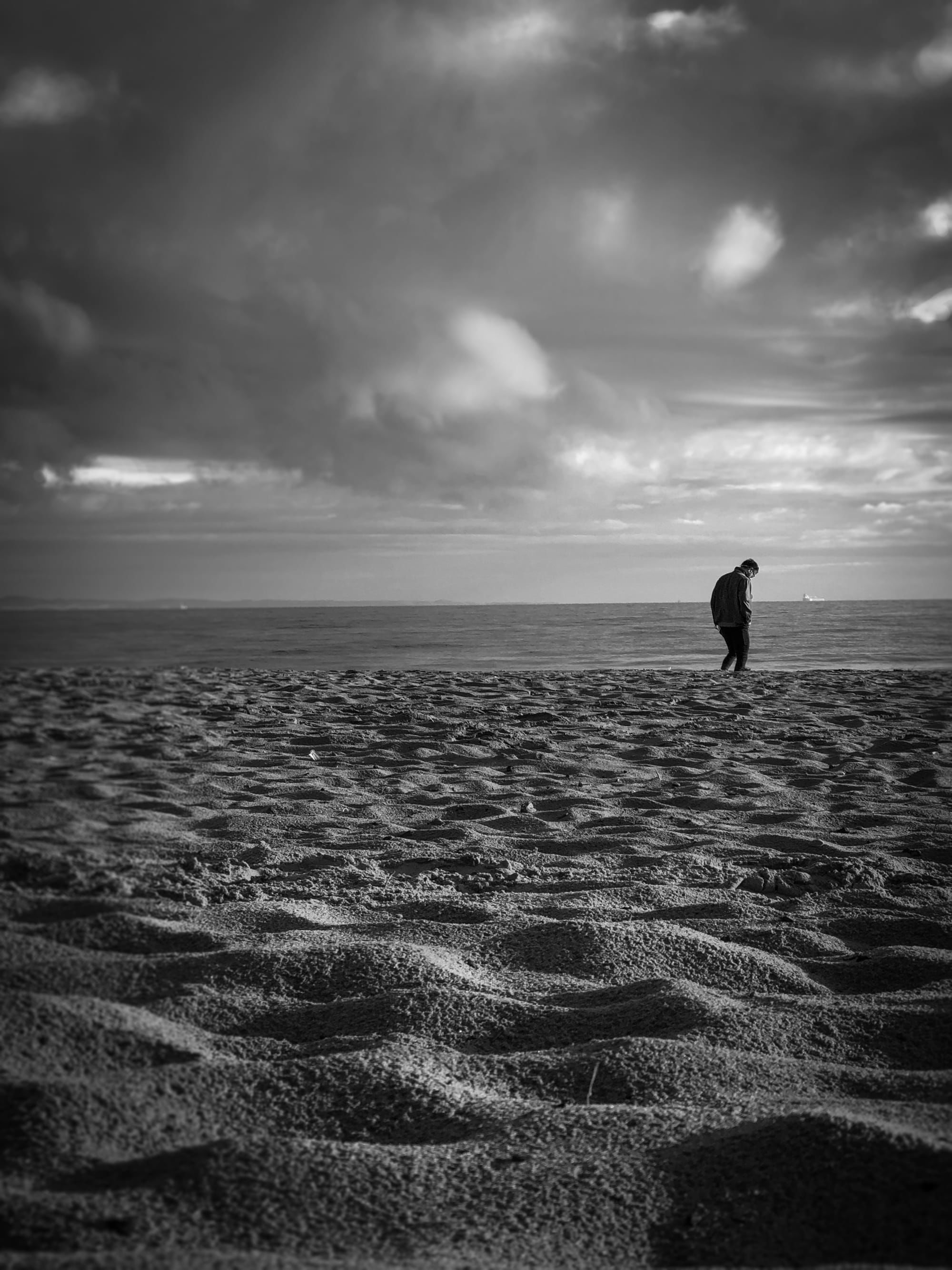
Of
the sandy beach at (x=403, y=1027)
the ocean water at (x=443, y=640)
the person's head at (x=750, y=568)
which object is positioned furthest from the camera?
the person's head at (x=750, y=568)

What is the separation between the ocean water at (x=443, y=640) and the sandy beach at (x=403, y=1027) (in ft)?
0.29

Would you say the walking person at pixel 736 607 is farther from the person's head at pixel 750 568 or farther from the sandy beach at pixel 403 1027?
the sandy beach at pixel 403 1027

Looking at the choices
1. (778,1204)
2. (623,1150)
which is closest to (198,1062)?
(623,1150)

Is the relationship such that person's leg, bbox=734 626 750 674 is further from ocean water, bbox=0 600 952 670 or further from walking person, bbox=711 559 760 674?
ocean water, bbox=0 600 952 670

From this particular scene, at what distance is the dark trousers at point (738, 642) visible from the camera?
12.8m

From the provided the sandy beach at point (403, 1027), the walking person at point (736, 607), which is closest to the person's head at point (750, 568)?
the walking person at point (736, 607)

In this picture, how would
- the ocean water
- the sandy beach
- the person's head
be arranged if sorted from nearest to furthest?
the sandy beach → the ocean water → the person's head

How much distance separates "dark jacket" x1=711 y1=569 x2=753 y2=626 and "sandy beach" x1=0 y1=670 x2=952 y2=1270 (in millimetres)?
8926

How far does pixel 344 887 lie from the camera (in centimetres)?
290

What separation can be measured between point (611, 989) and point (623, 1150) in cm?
80

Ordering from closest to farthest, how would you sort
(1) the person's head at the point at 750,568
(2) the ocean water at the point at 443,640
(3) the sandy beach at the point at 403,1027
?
(3) the sandy beach at the point at 403,1027, (2) the ocean water at the point at 443,640, (1) the person's head at the point at 750,568

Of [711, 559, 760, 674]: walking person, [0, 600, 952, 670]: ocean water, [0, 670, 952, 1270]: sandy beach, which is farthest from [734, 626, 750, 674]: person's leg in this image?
[0, 670, 952, 1270]: sandy beach

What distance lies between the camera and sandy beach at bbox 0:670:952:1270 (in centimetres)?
131

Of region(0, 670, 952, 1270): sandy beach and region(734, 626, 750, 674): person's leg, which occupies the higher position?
region(734, 626, 750, 674): person's leg
